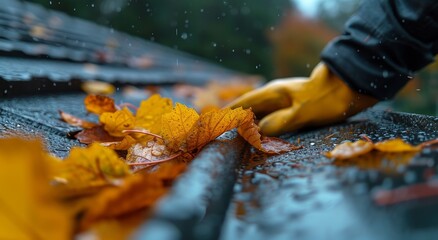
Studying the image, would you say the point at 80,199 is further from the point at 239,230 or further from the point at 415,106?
the point at 415,106

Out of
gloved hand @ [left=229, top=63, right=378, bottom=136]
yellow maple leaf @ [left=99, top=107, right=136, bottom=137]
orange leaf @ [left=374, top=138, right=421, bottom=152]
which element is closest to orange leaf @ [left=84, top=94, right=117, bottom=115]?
yellow maple leaf @ [left=99, top=107, right=136, bottom=137]

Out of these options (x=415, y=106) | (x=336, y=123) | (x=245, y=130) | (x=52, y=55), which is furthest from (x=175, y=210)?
(x=415, y=106)

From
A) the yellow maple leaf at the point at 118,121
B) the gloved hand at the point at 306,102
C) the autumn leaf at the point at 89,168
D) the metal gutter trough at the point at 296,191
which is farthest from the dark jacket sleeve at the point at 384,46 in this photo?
the autumn leaf at the point at 89,168

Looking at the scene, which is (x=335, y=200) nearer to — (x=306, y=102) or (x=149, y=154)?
(x=149, y=154)

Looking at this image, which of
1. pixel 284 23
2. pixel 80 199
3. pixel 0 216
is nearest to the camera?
pixel 0 216

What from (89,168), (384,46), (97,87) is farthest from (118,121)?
(97,87)

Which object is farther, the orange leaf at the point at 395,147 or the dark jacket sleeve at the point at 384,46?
the dark jacket sleeve at the point at 384,46

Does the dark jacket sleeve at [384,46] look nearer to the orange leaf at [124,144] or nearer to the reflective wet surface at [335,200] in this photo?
the reflective wet surface at [335,200]
